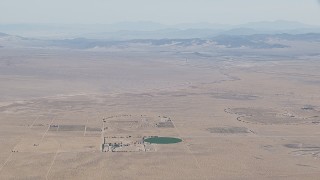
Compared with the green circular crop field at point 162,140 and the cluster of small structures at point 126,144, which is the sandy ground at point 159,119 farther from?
the green circular crop field at point 162,140

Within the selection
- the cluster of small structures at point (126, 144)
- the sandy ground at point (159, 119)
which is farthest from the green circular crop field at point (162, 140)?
the sandy ground at point (159, 119)

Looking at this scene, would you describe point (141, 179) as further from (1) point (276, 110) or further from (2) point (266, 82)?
(2) point (266, 82)

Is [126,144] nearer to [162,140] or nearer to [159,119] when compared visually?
[162,140]

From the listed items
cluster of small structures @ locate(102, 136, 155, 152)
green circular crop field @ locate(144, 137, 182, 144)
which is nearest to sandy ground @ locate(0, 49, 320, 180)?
cluster of small structures @ locate(102, 136, 155, 152)

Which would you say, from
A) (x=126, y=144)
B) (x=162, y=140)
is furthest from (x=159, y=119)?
(x=126, y=144)

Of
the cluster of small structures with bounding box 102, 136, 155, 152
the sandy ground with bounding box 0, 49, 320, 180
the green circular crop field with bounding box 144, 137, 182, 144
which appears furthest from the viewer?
the green circular crop field with bounding box 144, 137, 182, 144

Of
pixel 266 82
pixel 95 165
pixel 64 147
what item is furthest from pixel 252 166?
pixel 266 82

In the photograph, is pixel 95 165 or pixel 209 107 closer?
pixel 95 165

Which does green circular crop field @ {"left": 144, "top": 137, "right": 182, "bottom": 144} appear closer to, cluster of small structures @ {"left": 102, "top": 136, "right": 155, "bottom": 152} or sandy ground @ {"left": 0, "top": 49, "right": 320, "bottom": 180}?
cluster of small structures @ {"left": 102, "top": 136, "right": 155, "bottom": 152}
